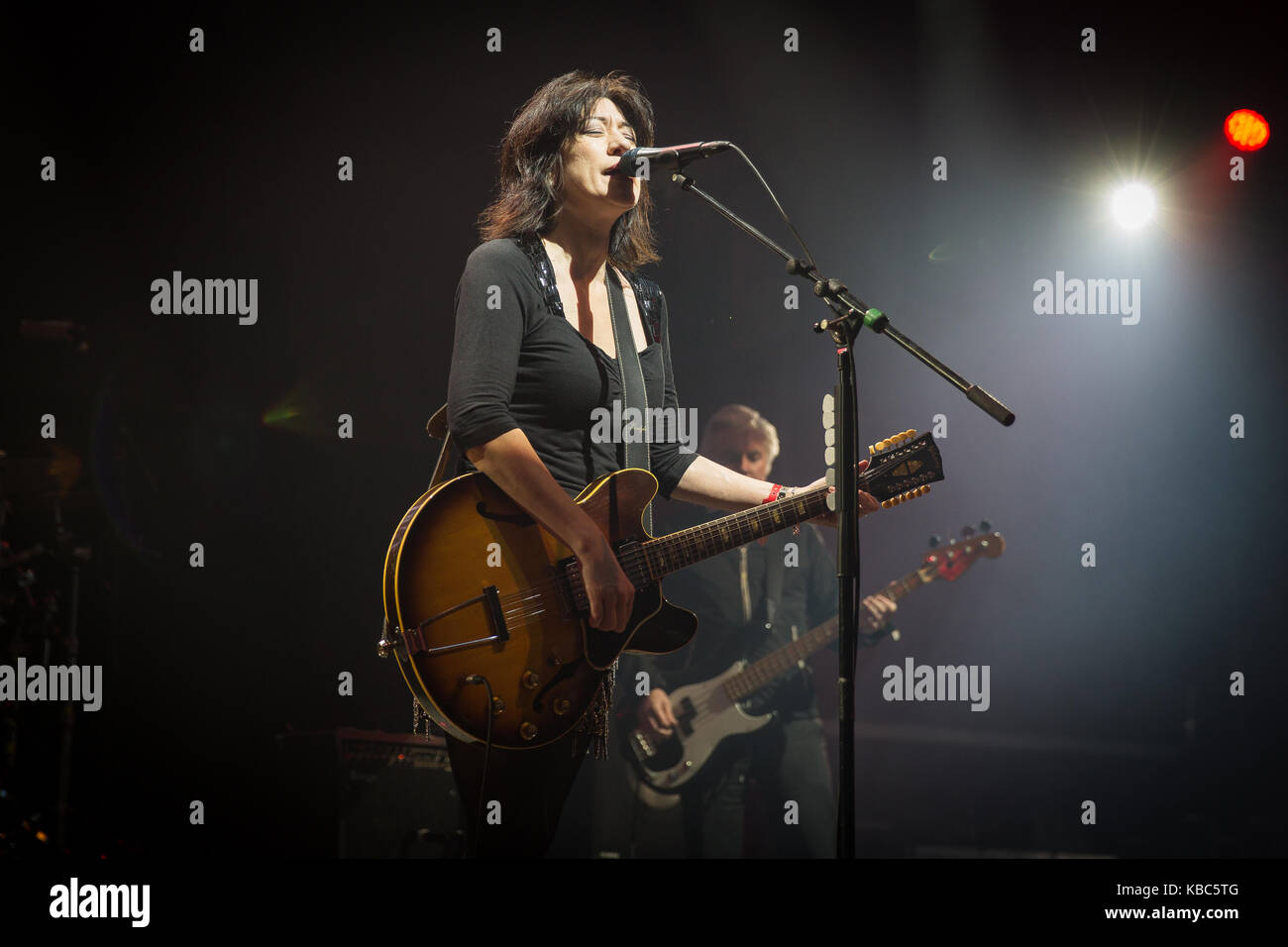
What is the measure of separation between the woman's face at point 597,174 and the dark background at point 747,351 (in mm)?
1125

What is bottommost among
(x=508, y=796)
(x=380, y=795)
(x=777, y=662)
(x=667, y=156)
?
(x=380, y=795)

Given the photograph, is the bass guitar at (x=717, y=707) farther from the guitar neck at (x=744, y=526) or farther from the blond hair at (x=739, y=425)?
the guitar neck at (x=744, y=526)

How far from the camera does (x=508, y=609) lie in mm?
2299

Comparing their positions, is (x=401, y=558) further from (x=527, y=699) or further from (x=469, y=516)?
(x=527, y=699)

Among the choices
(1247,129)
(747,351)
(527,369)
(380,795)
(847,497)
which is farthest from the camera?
(747,351)

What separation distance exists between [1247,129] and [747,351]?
2066 mm

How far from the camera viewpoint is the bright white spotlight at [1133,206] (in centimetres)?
420

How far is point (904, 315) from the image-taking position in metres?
4.62

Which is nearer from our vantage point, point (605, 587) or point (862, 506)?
point (605, 587)

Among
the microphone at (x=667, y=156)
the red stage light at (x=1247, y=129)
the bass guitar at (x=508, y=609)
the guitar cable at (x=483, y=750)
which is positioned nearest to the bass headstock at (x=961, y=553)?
the red stage light at (x=1247, y=129)

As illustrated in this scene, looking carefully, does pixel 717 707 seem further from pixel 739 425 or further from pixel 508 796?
pixel 508 796

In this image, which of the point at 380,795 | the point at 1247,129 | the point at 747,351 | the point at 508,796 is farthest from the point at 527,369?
the point at 1247,129

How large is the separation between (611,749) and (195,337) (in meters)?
2.04
